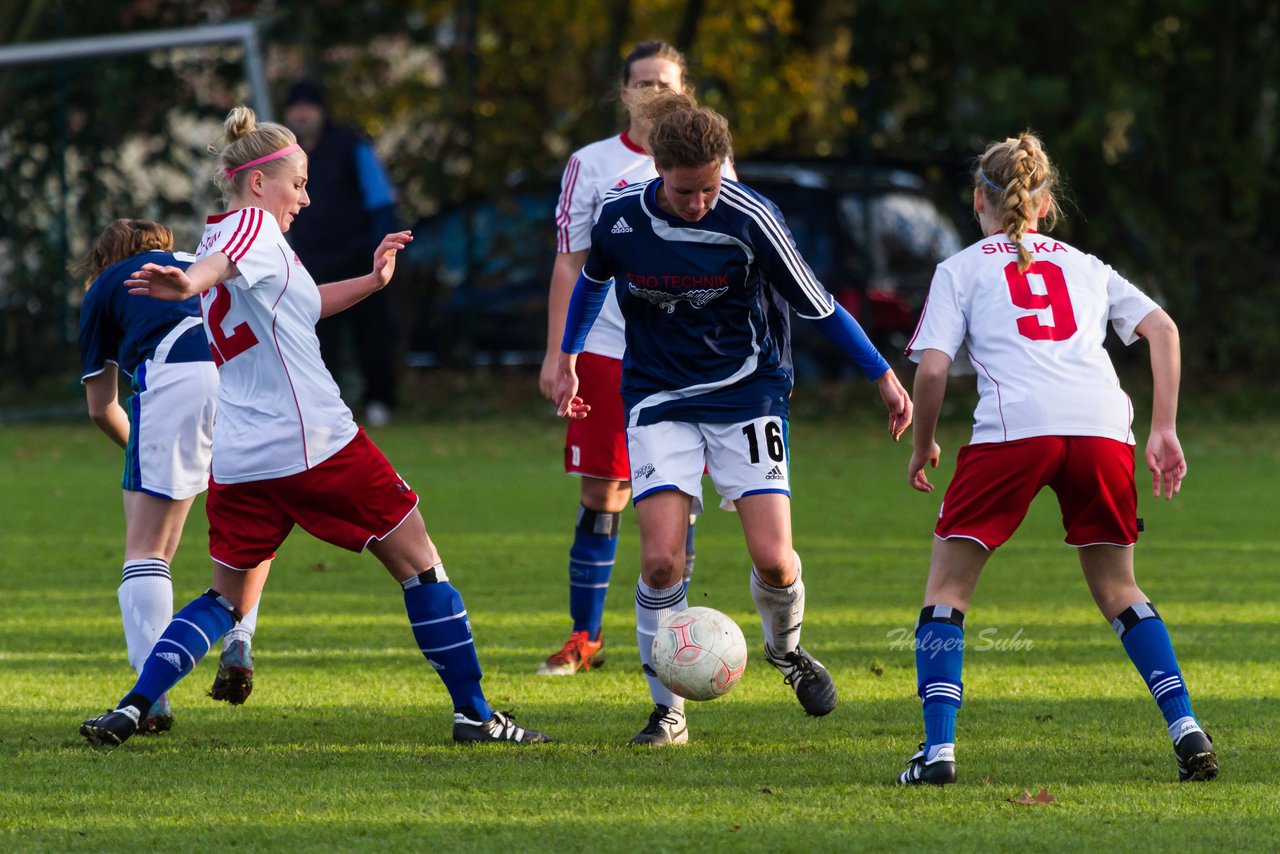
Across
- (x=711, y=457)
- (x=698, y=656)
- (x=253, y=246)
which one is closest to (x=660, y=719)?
(x=698, y=656)

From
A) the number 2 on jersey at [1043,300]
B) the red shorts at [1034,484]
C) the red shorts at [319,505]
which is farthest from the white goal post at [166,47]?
the red shorts at [1034,484]

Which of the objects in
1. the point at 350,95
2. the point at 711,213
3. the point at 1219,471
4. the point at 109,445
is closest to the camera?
the point at 711,213

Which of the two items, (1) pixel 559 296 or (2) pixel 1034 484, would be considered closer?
(2) pixel 1034 484

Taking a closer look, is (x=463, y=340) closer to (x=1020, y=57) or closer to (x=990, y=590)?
(x=1020, y=57)

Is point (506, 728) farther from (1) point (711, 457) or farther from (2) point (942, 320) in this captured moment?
(2) point (942, 320)

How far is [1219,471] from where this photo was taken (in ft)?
40.2

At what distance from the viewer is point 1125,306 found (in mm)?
4734

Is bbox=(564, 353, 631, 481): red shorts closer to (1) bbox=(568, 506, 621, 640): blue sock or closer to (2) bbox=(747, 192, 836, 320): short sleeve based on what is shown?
(1) bbox=(568, 506, 621, 640): blue sock

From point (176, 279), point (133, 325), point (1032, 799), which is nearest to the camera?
point (1032, 799)

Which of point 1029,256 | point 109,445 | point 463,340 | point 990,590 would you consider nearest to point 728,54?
point 463,340

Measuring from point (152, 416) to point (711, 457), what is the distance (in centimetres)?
172

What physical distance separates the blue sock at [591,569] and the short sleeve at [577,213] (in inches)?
38.8

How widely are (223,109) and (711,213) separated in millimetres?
11734

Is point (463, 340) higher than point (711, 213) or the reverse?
the reverse
